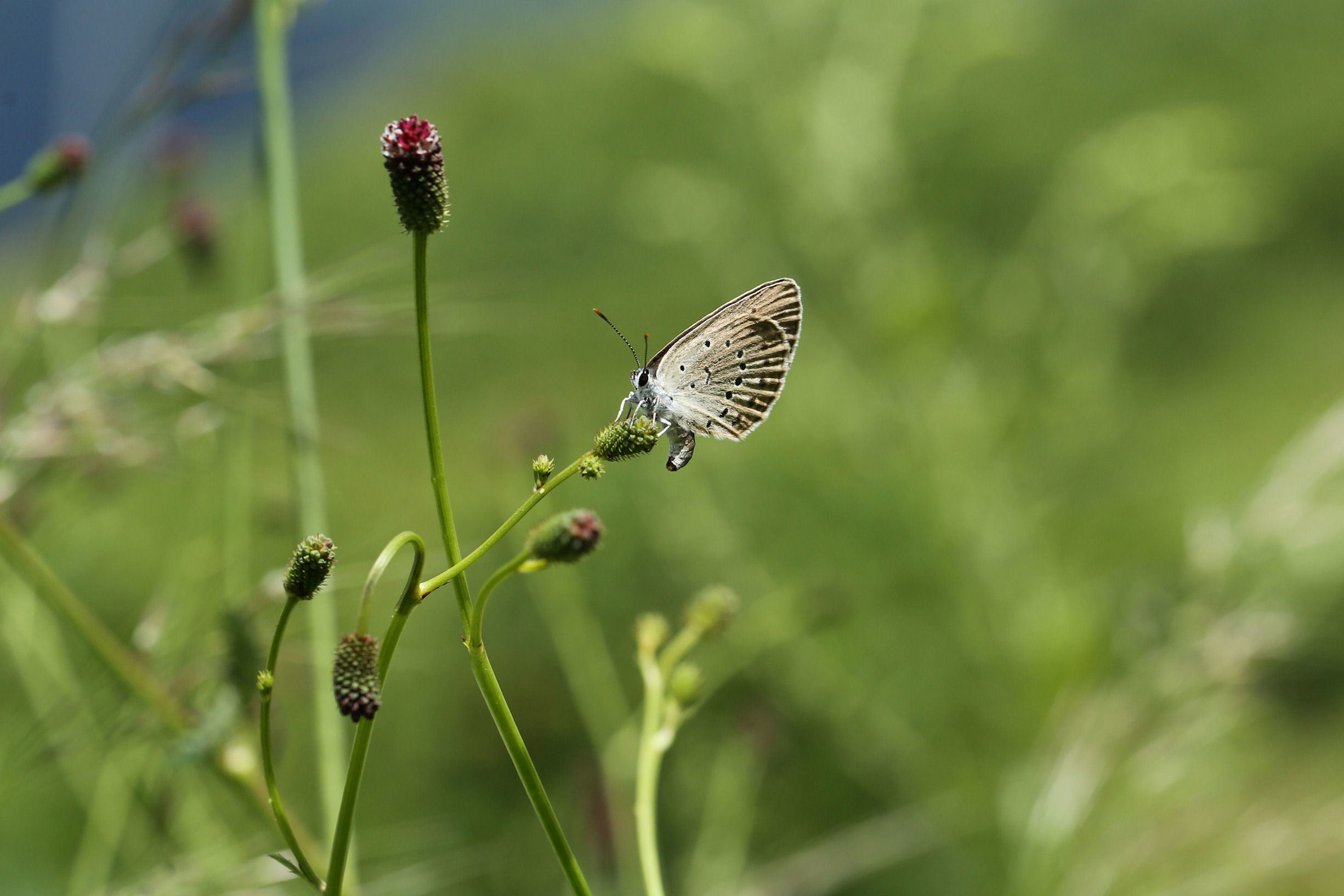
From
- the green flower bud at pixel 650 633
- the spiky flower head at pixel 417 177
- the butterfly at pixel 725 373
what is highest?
the butterfly at pixel 725 373

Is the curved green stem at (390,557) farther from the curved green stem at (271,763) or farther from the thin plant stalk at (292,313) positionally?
the thin plant stalk at (292,313)

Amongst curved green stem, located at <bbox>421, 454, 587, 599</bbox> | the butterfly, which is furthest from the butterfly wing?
curved green stem, located at <bbox>421, 454, 587, 599</bbox>

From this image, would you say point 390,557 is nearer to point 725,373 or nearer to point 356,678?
point 356,678

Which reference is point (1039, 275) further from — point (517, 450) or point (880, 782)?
point (517, 450)

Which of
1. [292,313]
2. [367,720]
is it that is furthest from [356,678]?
[292,313]

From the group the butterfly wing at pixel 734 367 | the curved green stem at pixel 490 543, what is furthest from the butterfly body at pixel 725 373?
the curved green stem at pixel 490 543

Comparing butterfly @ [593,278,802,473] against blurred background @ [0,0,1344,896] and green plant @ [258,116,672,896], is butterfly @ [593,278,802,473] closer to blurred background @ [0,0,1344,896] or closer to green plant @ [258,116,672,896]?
blurred background @ [0,0,1344,896]
